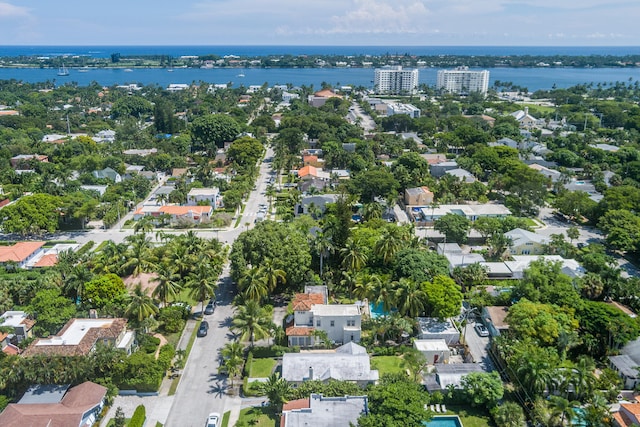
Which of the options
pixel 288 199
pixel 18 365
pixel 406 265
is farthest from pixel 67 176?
pixel 406 265

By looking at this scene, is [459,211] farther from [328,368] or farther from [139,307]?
[139,307]

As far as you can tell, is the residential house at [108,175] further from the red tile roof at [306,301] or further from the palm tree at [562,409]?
the palm tree at [562,409]

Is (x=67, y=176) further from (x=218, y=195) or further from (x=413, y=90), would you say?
(x=413, y=90)

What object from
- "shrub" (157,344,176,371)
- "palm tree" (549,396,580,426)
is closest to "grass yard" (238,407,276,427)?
"shrub" (157,344,176,371)

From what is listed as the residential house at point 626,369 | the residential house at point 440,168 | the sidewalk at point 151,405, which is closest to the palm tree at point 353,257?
the sidewalk at point 151,405

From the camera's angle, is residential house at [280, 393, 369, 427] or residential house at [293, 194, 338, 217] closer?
residential house at [280, 393, 369, 427]

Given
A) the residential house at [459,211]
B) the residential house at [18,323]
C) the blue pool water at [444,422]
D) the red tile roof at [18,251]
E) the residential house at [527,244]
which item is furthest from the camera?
the residential house at [459,211]

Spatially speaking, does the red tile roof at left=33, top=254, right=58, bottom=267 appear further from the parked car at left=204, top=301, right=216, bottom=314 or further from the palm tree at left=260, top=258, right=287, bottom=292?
the palm tree at left=260, top=258, right=287, bottom=292
